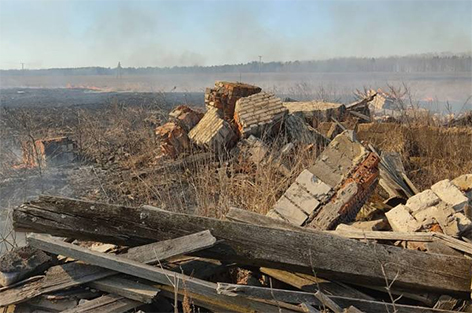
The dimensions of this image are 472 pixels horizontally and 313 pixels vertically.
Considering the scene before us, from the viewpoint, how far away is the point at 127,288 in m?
2.53

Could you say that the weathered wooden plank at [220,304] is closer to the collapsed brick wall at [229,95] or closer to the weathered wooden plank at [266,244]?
the weathered wooden plank at [266,244]

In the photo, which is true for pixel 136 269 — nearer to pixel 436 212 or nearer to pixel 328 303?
pixel 328 303

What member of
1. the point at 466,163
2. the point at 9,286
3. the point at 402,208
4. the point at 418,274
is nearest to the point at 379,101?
the point at 466,163

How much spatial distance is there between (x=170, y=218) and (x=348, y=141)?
7.84ft

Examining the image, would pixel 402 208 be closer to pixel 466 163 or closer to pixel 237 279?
pixel 237 279

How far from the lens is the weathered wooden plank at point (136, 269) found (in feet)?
8.09

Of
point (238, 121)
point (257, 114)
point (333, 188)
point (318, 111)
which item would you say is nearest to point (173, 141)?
point (238, 121)

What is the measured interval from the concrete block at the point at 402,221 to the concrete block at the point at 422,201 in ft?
0.21

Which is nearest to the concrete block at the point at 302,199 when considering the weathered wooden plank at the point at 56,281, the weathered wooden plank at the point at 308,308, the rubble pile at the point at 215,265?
the rubble pile at the point at 215,265

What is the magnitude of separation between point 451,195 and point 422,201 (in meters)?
0.24

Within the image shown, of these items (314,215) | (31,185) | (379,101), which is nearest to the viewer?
(314,215)

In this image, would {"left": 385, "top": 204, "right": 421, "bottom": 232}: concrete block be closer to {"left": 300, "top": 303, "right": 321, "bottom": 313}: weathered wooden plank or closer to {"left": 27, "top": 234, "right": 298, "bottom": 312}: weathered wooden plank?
{"left": 300, "top": 303, "right": 321, "bottom": 313}: weathered wooden plank

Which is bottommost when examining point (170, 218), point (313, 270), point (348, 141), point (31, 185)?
point (31, 185)

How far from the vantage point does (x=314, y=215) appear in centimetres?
404
